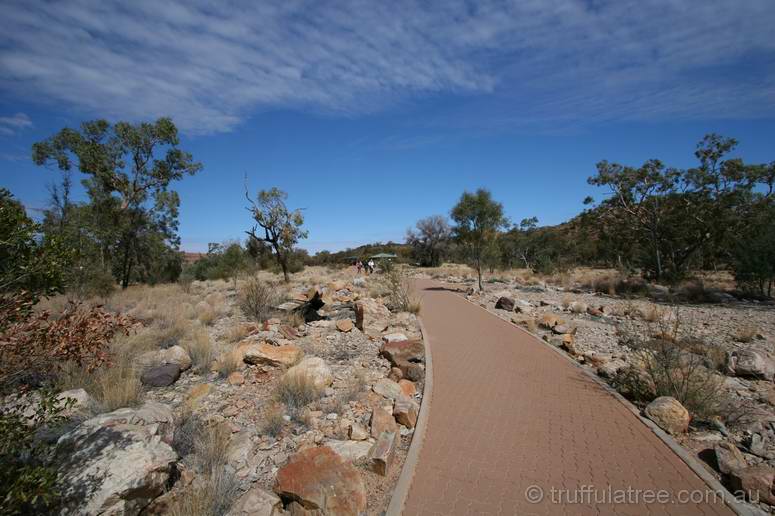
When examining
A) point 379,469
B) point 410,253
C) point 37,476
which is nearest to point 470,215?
point 379,469

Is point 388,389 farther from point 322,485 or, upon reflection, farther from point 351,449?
point 322,485

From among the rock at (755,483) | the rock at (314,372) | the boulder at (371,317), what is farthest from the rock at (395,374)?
the rock at (755,483)

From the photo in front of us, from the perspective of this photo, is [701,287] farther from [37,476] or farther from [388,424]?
[37,476]

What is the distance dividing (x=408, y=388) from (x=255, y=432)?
278cm

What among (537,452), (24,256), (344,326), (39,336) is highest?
(24,256)

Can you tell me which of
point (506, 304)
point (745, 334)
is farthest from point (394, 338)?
point (745, 334)

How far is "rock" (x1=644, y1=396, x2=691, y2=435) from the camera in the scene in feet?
16.1

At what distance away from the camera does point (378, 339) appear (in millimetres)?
9570

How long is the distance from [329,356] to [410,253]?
51.5 metres

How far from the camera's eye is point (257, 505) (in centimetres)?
332

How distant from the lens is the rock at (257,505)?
3242 millimetres

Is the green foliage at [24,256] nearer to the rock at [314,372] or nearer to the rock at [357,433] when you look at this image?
the rock at [357,433]

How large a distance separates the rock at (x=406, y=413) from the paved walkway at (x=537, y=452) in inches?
11.2

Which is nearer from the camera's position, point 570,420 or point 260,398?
point 570,420
